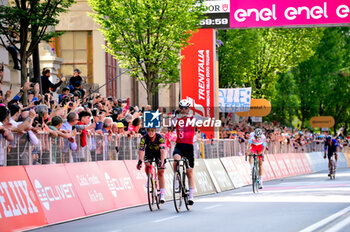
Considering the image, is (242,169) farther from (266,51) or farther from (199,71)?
(266,51)

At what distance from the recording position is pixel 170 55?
111ft

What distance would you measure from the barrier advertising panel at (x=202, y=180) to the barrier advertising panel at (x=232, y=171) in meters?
3.47

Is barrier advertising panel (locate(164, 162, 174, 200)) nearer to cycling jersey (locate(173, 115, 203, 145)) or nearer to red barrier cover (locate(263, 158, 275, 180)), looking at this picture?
cycling jersey (locate(173, 115, 203, 145))

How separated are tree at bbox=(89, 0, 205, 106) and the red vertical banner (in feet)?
17.3

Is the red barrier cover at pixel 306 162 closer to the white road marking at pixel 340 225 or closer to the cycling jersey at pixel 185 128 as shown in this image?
the cycling jersey at pixel 185 128

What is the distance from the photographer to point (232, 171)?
3150cm

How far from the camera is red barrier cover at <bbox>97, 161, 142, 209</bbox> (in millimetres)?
19703

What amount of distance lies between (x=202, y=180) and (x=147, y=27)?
907 cm

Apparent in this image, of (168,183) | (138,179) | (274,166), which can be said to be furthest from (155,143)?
(274,166)

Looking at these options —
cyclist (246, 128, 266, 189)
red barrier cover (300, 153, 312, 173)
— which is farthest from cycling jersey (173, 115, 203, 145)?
red barrier cover (300, 153, 312, 173)

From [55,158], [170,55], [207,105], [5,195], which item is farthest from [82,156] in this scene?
[207,105]

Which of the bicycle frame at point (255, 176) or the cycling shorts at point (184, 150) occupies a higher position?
the cycling shorts at point (184, 150)

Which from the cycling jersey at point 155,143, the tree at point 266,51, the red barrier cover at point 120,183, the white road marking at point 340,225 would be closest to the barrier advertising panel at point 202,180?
the red barrier cover at point 120,183

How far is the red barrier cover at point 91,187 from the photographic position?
58.8 ft
